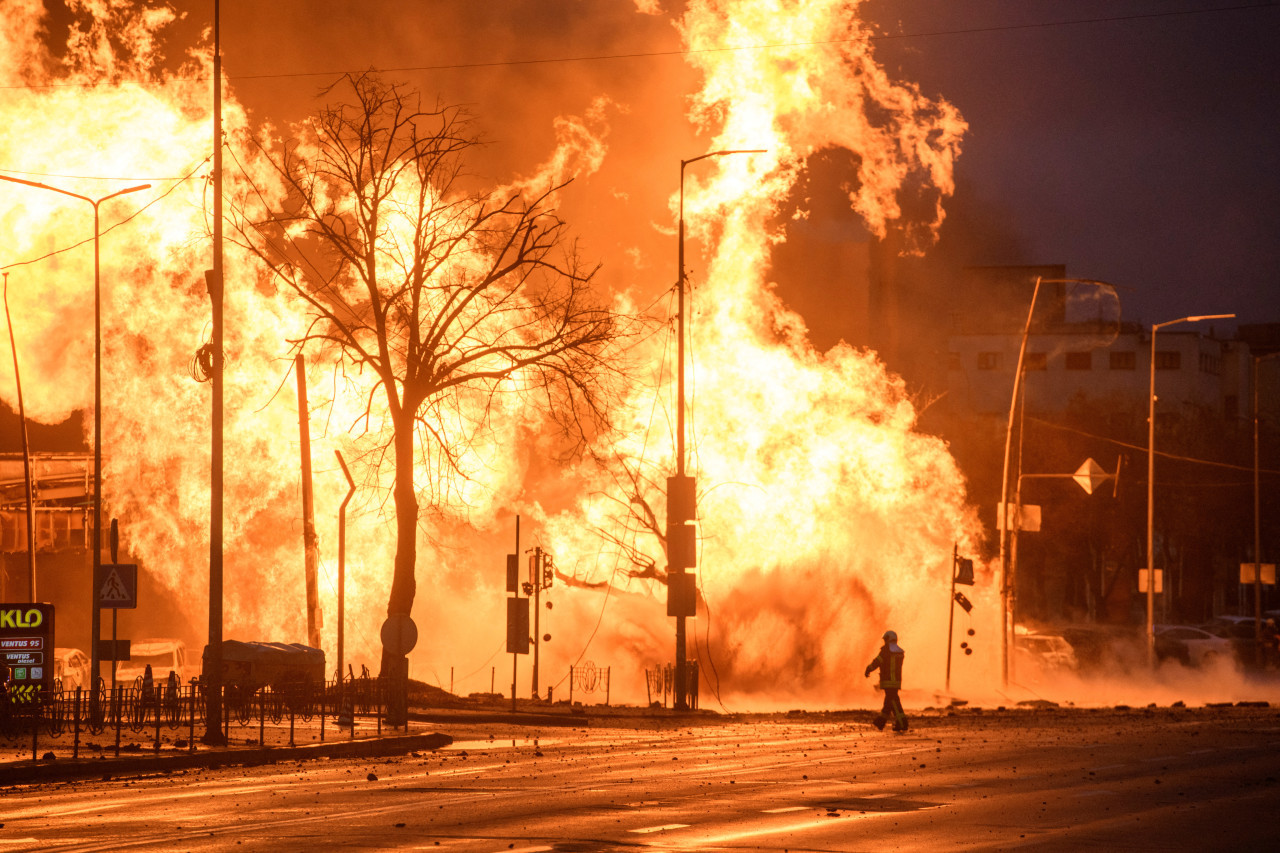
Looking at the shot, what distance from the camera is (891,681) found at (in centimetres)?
2547

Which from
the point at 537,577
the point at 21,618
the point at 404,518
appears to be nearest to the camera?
the point at 21,618

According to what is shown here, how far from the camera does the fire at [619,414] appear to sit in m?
39.5

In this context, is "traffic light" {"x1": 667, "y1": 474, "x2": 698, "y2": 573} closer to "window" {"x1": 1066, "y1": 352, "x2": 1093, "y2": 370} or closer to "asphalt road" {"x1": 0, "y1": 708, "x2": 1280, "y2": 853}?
"asphalt road" {"x1": 0, "y1": 708, "x2": 1280, "y2": 853}

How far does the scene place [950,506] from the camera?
4238 centimetres

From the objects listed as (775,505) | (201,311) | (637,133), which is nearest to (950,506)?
(775,505)

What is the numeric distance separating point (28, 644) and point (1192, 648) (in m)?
36.9

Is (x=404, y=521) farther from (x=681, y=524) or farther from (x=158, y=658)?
(x=158, y=658)

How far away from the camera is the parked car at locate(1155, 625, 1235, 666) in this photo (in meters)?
48.2

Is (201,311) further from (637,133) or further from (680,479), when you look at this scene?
(680,479)

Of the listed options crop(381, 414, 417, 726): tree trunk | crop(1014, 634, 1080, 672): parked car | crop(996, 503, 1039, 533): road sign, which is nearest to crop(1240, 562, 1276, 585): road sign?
crop(1014, 634, 1080, 672): parked car

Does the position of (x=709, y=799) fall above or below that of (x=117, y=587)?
below

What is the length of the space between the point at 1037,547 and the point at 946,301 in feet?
77.5

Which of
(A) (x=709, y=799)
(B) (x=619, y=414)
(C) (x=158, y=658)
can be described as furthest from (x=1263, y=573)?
(A) (x=709, y=799)

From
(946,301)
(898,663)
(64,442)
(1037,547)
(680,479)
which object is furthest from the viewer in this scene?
(946,301)
